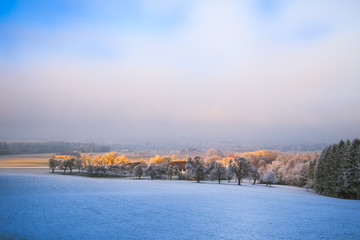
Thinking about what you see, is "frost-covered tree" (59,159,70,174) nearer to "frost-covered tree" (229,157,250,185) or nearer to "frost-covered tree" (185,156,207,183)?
"frost-covered tree" (185,156,207,183)

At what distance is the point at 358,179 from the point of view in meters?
47.5

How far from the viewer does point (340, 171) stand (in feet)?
169

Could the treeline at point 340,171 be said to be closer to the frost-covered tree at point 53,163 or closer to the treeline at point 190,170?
the treeline at point 190,170

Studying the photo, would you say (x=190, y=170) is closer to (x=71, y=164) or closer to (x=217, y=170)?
(x=217, y=170)

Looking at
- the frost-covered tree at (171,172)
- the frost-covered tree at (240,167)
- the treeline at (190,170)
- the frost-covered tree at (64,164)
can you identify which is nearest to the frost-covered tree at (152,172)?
the treeline at (190,170)

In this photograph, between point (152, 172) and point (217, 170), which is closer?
point (217, 170)

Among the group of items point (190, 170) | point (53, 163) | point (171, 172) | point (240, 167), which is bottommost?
point (171, 172)

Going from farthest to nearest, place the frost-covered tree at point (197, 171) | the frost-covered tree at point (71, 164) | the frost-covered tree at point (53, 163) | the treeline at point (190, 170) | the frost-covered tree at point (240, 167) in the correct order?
the frost-covered tree at point (53, 163) → the frost-covered tree at point (71, 164) → the frost-covered tree at point (197, 171) → the treeline at point (190, 170) → the frost-covered tree at point (240, 167)

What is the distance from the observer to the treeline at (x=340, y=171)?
4897 centimetres

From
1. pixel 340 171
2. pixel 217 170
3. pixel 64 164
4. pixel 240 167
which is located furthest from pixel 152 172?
pixel 340 171

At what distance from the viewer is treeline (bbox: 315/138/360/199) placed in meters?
49.0

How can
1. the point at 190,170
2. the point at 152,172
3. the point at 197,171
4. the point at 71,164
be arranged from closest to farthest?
the point at 197,171 < the point at 190,170 < the point at 152,172 < the point at 71,164

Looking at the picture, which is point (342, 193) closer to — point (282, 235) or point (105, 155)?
point (282, 235)

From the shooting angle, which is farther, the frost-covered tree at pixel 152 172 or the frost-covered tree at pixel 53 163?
the frost-covered tree at pixel 53 163
